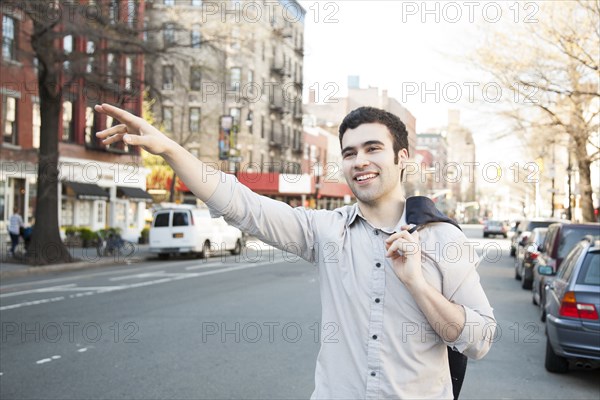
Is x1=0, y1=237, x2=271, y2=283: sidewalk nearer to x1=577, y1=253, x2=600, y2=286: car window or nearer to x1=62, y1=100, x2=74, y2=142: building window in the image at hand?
x1=62, y1=100, x2=74, y2=142: building window

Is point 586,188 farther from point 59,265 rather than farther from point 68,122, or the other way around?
point 68,122

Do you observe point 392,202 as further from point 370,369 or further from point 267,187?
point 267,187

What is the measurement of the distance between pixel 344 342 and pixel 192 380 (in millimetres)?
4815

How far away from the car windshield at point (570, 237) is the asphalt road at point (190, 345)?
4.43 ft

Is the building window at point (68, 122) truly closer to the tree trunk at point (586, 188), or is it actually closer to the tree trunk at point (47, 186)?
the tree trunk at point (47, 186)

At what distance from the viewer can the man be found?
2.48 metres

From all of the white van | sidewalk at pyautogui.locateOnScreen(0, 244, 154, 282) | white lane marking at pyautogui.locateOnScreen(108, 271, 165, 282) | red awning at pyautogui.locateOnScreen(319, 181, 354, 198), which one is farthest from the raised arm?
red awning at pyautogui.locateOnScreen(319, 181, 354, 198)

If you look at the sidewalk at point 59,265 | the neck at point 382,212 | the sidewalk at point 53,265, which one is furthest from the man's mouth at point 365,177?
the sidewalk at point 53,265

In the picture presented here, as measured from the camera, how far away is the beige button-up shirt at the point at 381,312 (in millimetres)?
2533

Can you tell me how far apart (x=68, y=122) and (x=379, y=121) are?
3243 centimetres

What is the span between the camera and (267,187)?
51.4m

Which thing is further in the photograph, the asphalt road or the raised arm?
A: the asphalt road

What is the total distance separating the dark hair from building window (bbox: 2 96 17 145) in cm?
2753

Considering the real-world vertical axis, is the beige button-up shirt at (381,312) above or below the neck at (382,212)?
below
